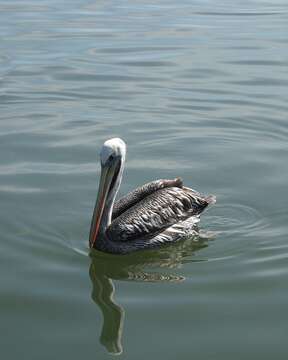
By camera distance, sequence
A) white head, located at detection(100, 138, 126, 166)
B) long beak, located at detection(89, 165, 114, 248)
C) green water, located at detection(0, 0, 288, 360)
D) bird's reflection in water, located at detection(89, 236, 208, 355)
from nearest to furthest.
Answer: green water, located at detection(0, 0, 288, 360), bird's reflection in water, located at detection(89, 236, 208, 355), white head, located at detection(100, 138, 126, 166), long beak, located at detection(89, 165, 114, 248)

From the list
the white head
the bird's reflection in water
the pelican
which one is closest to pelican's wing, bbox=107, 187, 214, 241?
the pelican

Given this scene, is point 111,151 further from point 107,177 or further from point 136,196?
point 136,196

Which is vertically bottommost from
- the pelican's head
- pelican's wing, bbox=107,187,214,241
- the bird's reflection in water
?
the bird's reflection in water

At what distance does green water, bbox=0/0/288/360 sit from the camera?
667 cm

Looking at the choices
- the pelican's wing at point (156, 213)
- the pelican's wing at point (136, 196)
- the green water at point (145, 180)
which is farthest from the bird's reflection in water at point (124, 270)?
the pelican's wing at point (136, 196)

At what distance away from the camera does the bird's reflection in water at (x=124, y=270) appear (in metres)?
6.98

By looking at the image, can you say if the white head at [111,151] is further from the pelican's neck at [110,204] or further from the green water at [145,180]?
the green water at [145,180]

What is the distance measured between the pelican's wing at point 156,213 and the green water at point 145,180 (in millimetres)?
236

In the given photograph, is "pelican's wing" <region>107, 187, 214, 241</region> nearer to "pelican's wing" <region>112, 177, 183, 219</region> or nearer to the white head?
"pelican's wing" <region>112, 177, 183, 219</region>

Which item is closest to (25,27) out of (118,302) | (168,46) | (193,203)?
(168,46)

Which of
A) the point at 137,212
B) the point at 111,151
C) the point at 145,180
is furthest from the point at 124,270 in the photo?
the point at 145,180

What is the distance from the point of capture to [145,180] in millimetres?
10016

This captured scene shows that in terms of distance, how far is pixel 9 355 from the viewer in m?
6.30

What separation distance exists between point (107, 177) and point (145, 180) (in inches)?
78.5
